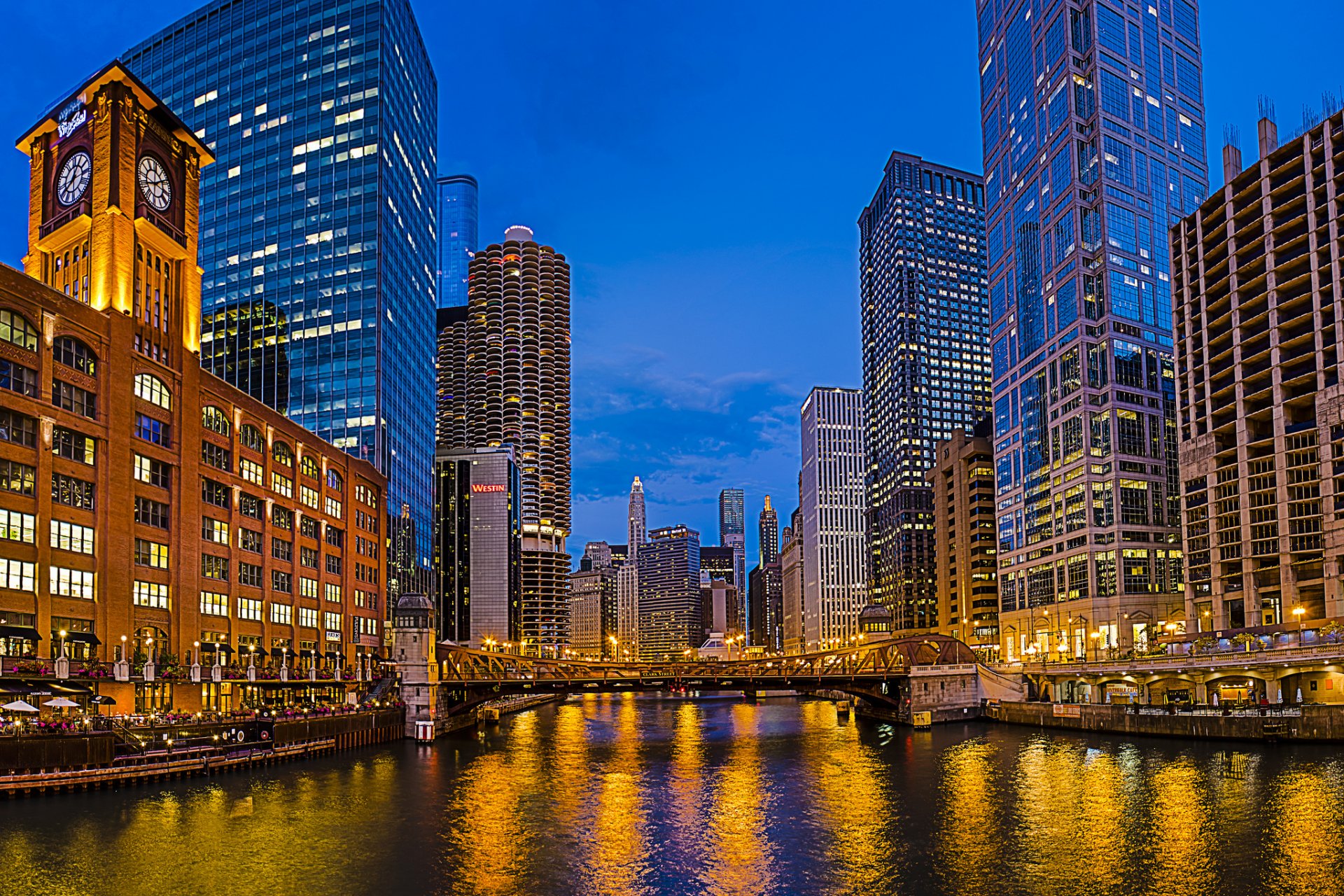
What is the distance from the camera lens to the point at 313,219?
182m

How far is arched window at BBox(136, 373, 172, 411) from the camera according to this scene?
96.6 meters

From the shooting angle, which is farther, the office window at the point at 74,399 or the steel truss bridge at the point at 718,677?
the steel truss bridge at the point at 718,677

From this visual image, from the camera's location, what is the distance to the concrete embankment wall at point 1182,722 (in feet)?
307

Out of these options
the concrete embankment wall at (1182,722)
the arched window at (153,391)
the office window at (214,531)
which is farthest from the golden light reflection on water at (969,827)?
the arched window at (153,391)

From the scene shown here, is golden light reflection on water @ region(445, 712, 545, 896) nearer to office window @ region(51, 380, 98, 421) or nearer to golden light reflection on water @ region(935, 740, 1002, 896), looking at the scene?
golden light reflection on water @ region(935, 740, 1002, 896)

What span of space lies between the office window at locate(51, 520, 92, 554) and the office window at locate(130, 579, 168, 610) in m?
6.12

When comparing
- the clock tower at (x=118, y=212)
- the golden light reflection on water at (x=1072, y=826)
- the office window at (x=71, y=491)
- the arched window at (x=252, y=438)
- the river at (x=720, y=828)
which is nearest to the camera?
the river at (x=720, y=828)

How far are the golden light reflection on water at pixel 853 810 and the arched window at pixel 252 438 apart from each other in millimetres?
65179

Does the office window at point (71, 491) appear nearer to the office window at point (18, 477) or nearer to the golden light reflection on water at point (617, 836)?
the office window at point (18, 477)

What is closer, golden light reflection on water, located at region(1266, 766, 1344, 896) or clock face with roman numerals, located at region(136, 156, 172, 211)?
golden light reflection on water, located at region(1266, 766, 1344, 896)

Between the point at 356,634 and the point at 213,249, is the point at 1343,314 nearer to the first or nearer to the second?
the point at 356,634

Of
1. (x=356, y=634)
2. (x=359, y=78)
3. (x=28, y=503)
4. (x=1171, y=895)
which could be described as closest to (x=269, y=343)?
(x=359, y=78)

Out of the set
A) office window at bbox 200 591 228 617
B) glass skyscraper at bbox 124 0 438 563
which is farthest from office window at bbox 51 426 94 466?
glass skyscraper at bbox 124 0 438 563

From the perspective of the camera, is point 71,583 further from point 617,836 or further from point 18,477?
point 617,836
